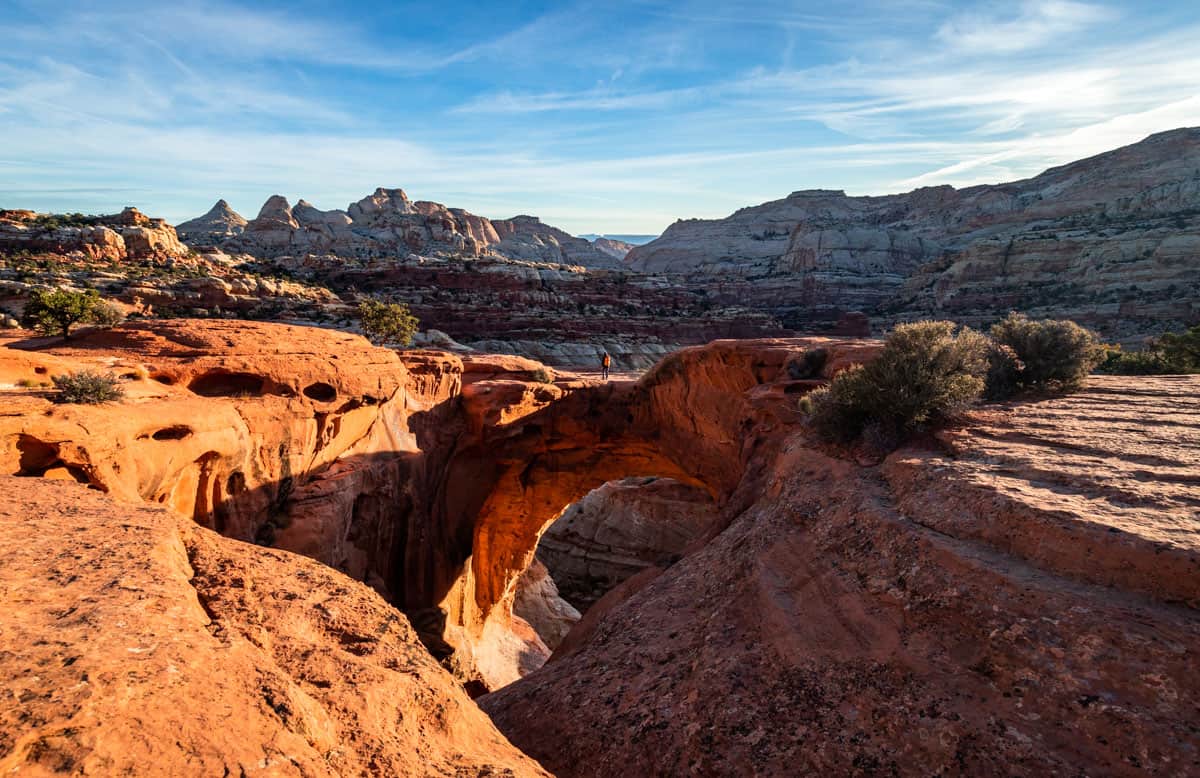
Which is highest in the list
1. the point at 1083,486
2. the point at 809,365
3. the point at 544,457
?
the point at 809,365

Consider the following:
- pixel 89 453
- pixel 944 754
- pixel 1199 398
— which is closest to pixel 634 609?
pixel 944 754

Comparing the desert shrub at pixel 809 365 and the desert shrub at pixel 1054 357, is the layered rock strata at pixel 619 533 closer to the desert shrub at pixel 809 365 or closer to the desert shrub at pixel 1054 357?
the desert shrub at pixel 809 365

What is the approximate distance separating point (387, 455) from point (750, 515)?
29.4ft

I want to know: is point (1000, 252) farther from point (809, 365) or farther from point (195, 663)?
point (195, 663)

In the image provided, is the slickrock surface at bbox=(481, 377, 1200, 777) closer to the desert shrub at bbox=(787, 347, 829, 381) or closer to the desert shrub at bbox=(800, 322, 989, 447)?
the desert shrub at bbox=(800, 322, 989, 447)

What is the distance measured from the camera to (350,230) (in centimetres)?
10781

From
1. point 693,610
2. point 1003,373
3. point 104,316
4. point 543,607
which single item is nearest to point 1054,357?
point 1003,373

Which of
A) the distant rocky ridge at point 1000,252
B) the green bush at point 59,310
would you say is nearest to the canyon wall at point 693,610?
the green bush at point 59,310

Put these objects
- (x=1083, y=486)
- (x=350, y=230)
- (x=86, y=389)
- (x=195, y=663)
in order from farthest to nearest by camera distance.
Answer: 1. (x=350, y=230)
2. (x=86, y=389)
3. (x=1083, y=486)
4. (x=195, y=663)

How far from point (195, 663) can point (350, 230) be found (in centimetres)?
11841

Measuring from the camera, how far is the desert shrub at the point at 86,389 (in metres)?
7.22

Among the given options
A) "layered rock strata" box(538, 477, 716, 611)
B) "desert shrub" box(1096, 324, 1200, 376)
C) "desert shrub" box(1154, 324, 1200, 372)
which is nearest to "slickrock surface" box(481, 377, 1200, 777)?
"desert shrub" box(1096, 324, 1200, 376)

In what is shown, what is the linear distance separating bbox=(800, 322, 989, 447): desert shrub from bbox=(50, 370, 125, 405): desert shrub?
1032 centimetres

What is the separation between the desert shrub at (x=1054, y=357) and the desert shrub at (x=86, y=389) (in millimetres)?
13259
